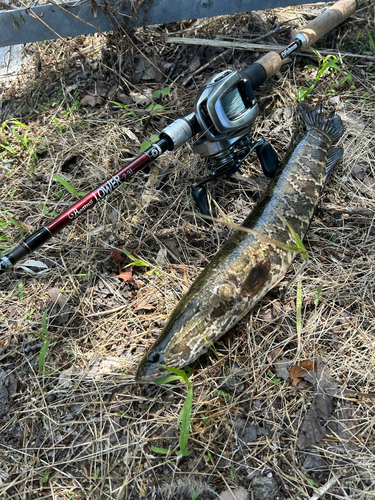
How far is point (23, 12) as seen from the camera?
3219 mm

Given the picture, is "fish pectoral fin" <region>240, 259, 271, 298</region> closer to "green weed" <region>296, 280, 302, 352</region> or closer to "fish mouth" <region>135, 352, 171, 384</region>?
"green weed" <region>296, 280, 302, 352</region>

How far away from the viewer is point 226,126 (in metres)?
2.55

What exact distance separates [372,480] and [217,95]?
2.61m

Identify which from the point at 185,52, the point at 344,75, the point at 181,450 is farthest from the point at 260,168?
the point at 181,450

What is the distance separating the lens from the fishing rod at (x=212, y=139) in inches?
94.3

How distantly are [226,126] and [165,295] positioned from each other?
1362 millimetres

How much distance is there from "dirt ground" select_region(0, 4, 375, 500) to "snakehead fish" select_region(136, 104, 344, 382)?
0.18 m

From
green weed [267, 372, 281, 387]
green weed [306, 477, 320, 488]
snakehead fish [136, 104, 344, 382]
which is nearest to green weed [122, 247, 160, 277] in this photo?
snakehead fish [136, 104, 344, 382]

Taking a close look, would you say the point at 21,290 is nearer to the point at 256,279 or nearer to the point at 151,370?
the point at 151,370

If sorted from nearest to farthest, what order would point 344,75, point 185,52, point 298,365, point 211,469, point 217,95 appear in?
point 211,469, point 298,365, point 217,95, point 344,75, point 185,52

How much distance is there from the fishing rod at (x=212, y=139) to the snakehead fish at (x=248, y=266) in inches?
11.6

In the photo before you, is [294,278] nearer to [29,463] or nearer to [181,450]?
[181,450]

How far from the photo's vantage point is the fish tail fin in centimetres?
314

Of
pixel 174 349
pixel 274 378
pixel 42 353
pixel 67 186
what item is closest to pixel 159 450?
pixel 174 349
